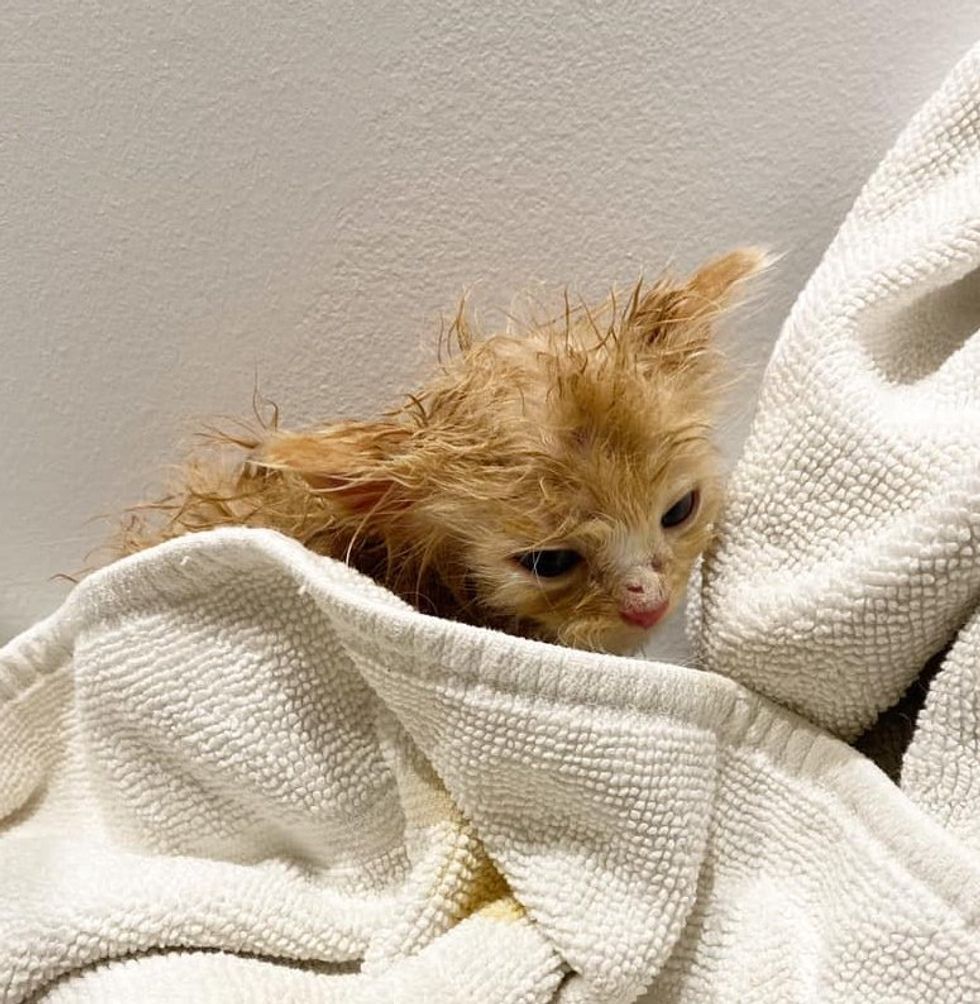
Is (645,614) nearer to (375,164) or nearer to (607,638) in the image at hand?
(607,638)

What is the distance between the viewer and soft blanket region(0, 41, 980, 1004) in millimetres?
806

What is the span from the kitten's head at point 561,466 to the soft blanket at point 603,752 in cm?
6

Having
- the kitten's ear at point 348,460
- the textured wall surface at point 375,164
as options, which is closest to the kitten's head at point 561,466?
the kitten's ear at point 348,460

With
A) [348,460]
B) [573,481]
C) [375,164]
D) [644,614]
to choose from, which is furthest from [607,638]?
[375,164]

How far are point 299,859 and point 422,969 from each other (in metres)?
0.18

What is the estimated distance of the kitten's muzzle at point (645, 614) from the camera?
94 cm

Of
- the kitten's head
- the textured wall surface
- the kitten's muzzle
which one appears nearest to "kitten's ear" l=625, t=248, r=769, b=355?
the kitten's head

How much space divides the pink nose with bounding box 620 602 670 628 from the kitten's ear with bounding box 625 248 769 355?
0.75ft

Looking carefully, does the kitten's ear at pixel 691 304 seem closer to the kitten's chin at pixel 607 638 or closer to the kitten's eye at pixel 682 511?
the kitten's eye at pixel 682 511

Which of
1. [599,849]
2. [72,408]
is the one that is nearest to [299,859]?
[599,849]

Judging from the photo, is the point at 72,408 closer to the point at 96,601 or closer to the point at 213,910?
the point at 96,601

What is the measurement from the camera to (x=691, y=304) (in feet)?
3.08

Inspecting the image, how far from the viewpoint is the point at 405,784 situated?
34.9 inches

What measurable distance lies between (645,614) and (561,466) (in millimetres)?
156
